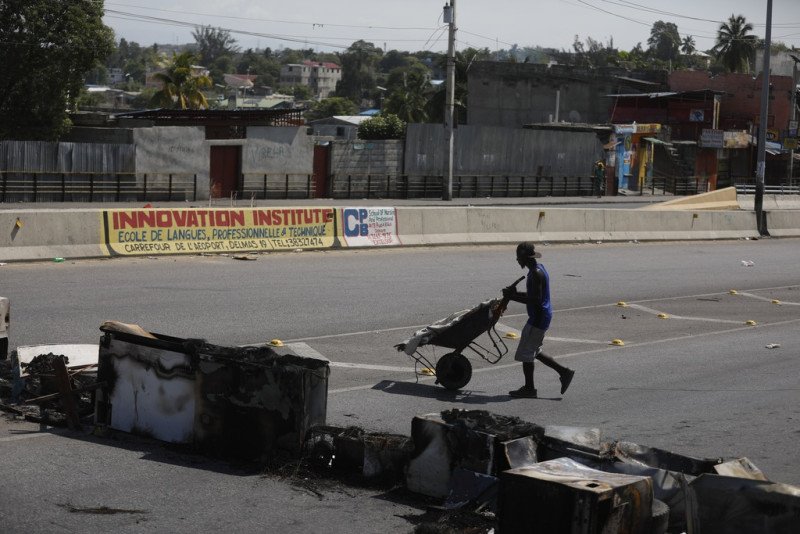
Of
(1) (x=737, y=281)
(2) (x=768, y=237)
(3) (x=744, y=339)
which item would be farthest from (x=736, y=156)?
(3) (x=744, y=339)

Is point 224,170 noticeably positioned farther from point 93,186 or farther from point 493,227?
point 493,227

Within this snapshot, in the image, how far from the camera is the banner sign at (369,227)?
2436 centimetres

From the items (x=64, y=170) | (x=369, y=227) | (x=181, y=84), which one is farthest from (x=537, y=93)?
(x=369, y=227)

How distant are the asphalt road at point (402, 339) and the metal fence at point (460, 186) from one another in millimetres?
23166

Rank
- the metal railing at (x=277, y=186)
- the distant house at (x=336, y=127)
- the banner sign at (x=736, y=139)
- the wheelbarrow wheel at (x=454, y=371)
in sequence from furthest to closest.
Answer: the distant house at (x=336, y=127), the banner sign at (x=736, y=139), the metal railing at (x=277, y=186), the wheelbarrow wheel at (x=454, y=371)

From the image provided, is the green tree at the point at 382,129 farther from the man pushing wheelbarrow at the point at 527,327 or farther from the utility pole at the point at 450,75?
the man pushing wheelbarrow at the point at 527,327

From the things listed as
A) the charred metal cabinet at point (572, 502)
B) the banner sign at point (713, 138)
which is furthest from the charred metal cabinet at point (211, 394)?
the banner sign at point (713, 138)

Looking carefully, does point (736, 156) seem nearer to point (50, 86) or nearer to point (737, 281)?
point (50, 86)

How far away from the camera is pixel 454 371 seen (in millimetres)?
11523

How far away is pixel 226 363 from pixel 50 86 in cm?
3944

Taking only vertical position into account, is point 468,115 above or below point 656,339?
above

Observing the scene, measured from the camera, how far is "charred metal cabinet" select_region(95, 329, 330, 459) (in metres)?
8.28

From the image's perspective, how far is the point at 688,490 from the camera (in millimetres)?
6832

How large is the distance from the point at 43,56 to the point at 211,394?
3954cm
